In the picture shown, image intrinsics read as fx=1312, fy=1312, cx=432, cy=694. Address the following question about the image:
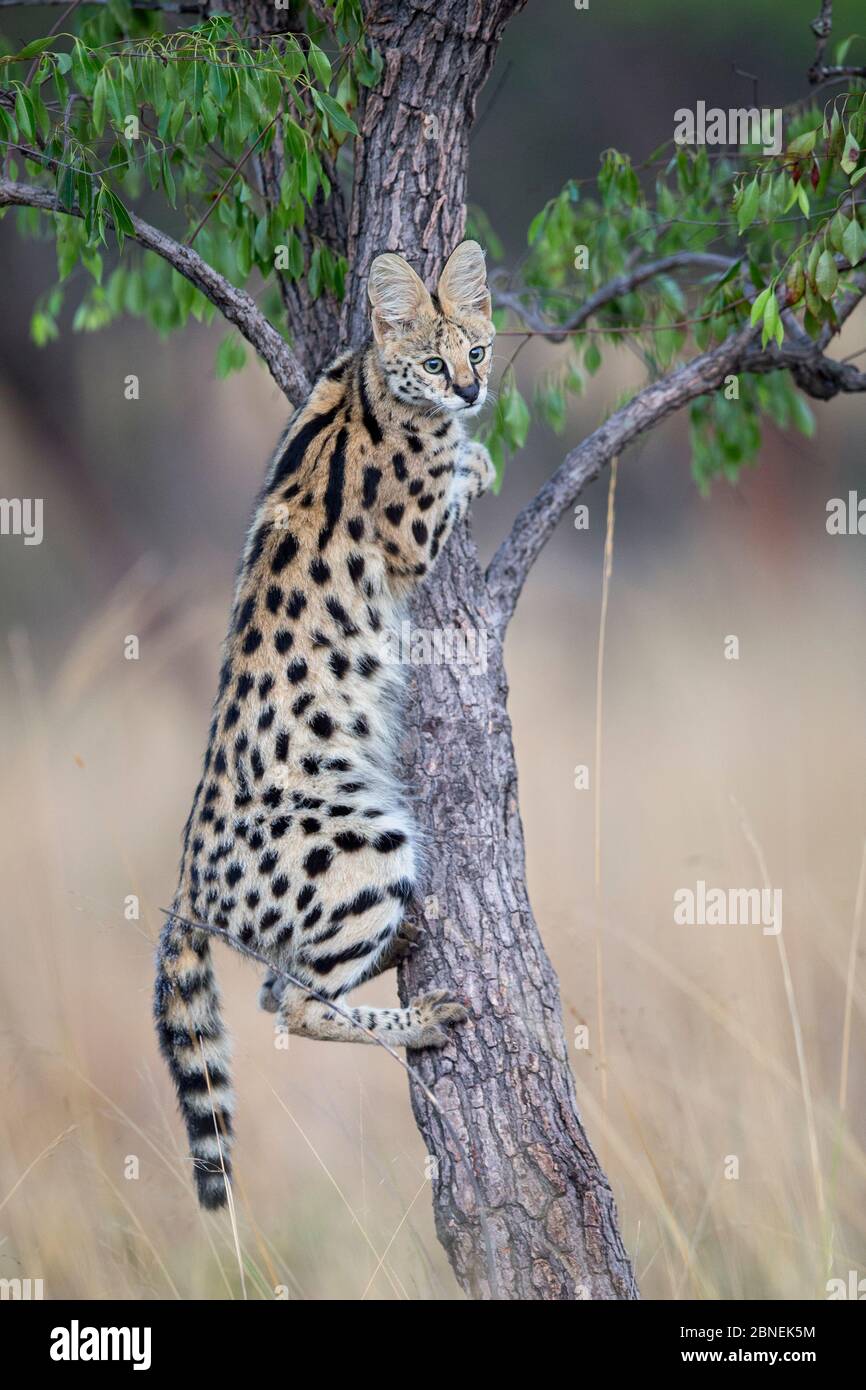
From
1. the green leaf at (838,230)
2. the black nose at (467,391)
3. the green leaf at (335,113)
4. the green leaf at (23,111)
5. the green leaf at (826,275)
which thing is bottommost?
the black nose at (467,391)

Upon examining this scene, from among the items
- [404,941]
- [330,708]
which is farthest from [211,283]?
[404,941]

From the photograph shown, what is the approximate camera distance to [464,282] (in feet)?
14.1

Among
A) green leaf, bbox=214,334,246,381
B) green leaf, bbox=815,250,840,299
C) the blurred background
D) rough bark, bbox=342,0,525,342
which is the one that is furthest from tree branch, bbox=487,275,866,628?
green leaf, bbox=214,334,246,381

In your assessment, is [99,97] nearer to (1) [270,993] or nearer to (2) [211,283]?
(2) [211,283]

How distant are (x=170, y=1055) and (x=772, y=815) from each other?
15.6ft

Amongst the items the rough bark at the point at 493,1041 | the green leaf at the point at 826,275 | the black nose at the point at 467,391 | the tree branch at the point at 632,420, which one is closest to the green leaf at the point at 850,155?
the green leaf at the point at 826,275

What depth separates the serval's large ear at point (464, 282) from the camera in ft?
13.9

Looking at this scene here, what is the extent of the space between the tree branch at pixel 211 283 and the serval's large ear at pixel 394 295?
0.34 meters

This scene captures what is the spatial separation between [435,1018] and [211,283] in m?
2.44

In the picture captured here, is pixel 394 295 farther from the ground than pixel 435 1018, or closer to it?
farther from the ground

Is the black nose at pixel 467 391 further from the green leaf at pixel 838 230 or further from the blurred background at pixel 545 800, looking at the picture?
Result: the blurred background at pixel 545 800

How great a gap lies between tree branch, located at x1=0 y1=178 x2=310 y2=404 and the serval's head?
0.33m

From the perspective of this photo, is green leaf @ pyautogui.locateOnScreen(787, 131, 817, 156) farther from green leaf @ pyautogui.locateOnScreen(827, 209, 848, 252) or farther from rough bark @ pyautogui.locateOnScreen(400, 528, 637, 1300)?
rough bark @ pyautogui.locateOnScreen(400, 528, 637, 1300)

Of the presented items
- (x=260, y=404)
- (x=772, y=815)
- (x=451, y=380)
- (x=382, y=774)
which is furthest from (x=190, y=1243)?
(x=260, y=404)
